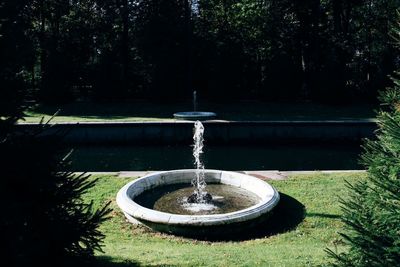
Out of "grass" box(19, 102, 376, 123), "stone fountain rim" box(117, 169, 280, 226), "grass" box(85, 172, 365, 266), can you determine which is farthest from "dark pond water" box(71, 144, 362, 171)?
"stone fountain rim" box(117, 169, 280, 226)

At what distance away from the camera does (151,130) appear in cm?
2050

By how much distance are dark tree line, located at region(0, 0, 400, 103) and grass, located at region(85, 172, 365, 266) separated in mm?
19057

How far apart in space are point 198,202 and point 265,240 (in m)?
2.17

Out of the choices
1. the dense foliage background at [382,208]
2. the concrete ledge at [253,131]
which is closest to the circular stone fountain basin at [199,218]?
the dense foliage background at [382,208]

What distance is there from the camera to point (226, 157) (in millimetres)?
18047

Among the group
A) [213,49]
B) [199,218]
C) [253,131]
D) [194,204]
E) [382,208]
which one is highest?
[213,49]

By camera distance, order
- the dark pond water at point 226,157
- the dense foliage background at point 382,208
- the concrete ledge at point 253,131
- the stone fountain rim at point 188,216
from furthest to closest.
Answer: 1. the concrete ledge at point 253,131
2. the dark pond water at point 226,157
3. the stone fountain rim at point 188,216
4. the dense foliage background at point 382,208

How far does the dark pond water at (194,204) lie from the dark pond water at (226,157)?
193 inches

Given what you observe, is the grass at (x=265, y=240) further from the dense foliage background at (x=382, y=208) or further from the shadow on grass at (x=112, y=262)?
the dense foliage background at (x=382, y=208)

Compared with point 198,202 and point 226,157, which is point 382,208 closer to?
point 198,202

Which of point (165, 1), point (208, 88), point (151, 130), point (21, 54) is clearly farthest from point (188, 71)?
point (21, 54)

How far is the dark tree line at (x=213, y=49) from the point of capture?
29.7 meters

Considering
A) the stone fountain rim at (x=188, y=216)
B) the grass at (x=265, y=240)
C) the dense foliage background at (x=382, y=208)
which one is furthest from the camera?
the stone fountain rim at (x=188, y=216)

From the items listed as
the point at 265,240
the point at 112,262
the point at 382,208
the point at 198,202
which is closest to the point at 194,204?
the point at 198,202
